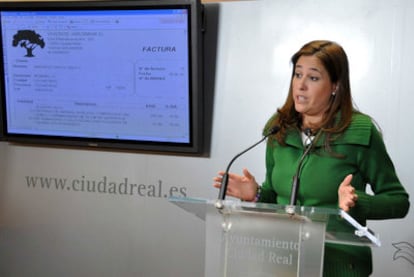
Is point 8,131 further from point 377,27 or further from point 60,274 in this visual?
point 377,27

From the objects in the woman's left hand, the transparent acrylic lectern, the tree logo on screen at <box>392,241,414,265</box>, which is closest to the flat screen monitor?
the tree logo on screen at <box>392,241,414,265</box>

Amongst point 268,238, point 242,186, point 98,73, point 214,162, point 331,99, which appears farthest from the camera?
point 98,73

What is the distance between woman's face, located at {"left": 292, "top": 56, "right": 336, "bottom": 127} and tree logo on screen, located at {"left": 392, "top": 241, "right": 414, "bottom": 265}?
2.44 ft

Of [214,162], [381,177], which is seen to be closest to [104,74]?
[214,162]

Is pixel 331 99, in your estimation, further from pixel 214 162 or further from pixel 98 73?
pixel 98 73

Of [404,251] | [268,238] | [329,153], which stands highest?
[329,153]

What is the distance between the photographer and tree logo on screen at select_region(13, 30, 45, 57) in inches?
129

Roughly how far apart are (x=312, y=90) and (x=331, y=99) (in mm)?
93

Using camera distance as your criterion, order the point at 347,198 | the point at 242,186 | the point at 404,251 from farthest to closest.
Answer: the point at 404,251
the point at 242,186
the point at 347,198

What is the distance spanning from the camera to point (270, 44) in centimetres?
297

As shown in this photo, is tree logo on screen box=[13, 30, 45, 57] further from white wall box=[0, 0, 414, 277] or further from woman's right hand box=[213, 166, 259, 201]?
woman's right hand box=[213, 166, 259, 201]

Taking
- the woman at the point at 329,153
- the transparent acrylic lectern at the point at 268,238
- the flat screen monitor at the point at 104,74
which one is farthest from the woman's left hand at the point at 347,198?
the flat screen monitor at the point at 104,74

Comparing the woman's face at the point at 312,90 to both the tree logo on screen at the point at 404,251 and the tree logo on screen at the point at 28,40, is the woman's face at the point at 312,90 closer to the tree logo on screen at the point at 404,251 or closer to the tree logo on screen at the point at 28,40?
the tree logo on screen at the point at 404,251

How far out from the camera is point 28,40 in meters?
3.30
